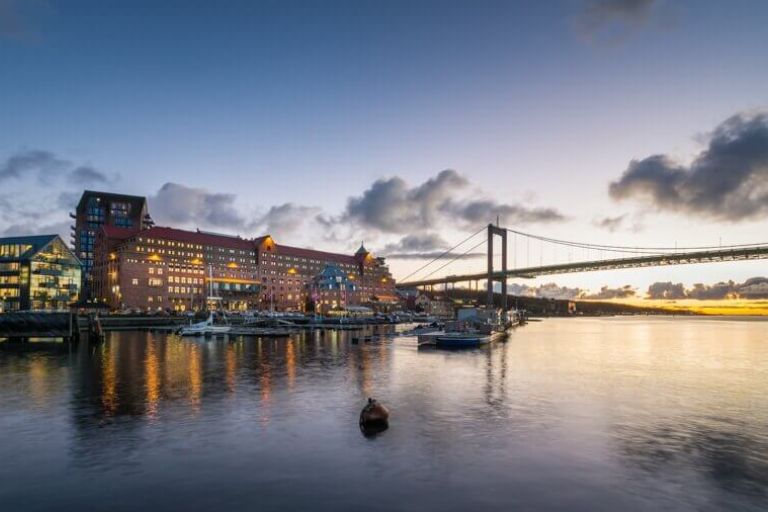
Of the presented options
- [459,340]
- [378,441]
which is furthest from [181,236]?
[378,441]

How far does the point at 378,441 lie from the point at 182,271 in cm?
16014

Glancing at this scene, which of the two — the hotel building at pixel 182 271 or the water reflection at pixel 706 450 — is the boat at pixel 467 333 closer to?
the water reflection at pixel 706 450

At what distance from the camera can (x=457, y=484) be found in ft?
54.5

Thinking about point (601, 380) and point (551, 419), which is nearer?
point (551, 419)

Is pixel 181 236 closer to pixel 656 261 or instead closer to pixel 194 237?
pixel 194 237

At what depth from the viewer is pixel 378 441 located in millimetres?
21719

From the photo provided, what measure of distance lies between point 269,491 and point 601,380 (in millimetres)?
33103

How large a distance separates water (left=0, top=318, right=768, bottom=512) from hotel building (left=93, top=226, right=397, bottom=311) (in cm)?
11130

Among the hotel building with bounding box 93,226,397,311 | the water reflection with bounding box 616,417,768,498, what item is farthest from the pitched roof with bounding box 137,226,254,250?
the water reflection with bounding box 616,417,768,498

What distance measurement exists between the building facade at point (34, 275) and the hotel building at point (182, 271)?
53.6 feet

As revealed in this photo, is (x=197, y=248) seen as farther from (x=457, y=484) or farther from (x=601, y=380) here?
(x=457, y=484)

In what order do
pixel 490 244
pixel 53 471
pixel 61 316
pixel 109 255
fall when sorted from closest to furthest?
pixel 53 471
pixel 61 316
pixel 490 244
pixel 109 255

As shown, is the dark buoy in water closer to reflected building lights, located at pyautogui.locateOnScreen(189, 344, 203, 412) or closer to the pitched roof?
reflected building lights, located at pyautogui.locateOnScreen(189, 344, 203, 412)

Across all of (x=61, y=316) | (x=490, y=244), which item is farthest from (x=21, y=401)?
(x=490, y=244)
